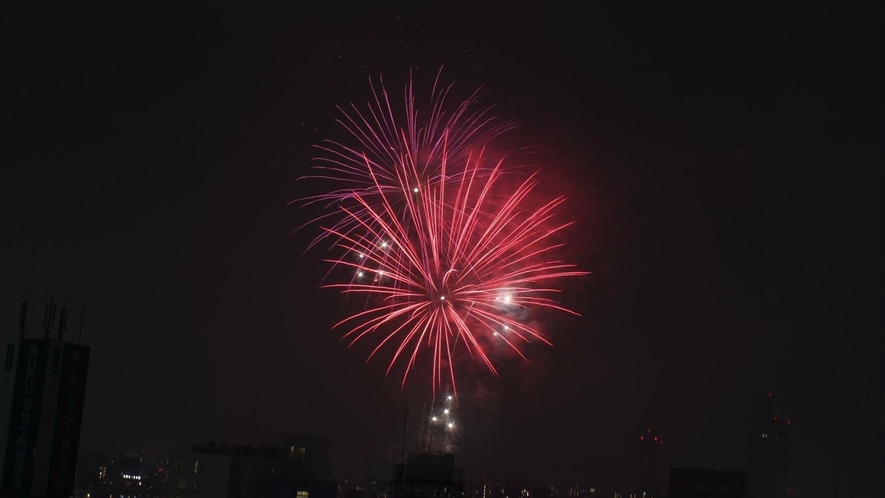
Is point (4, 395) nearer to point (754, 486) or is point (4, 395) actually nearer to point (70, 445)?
point (70, 445)

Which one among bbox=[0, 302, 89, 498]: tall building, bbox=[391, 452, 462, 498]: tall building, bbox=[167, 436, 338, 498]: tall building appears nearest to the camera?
bbox=[0, 302, 89, 498]: tall building

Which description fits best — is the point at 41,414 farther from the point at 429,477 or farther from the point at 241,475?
the point at 241,475

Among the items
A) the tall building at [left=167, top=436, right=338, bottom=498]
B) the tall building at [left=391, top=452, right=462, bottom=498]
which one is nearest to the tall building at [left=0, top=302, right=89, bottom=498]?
the tall building at [left=391, top=452, right=462, bottom=498]

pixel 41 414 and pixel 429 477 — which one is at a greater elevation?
pixel 41 414

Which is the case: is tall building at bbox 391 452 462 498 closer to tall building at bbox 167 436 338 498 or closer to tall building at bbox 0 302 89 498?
tall building at bbox 0 302 89 498

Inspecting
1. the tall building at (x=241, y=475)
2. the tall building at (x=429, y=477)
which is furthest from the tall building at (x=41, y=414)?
the tall building at (x=241, y=475)

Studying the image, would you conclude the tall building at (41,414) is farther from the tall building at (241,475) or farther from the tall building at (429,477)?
the tall building at (241,475)

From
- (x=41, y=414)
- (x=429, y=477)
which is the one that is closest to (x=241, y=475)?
(x=429, y=477)
